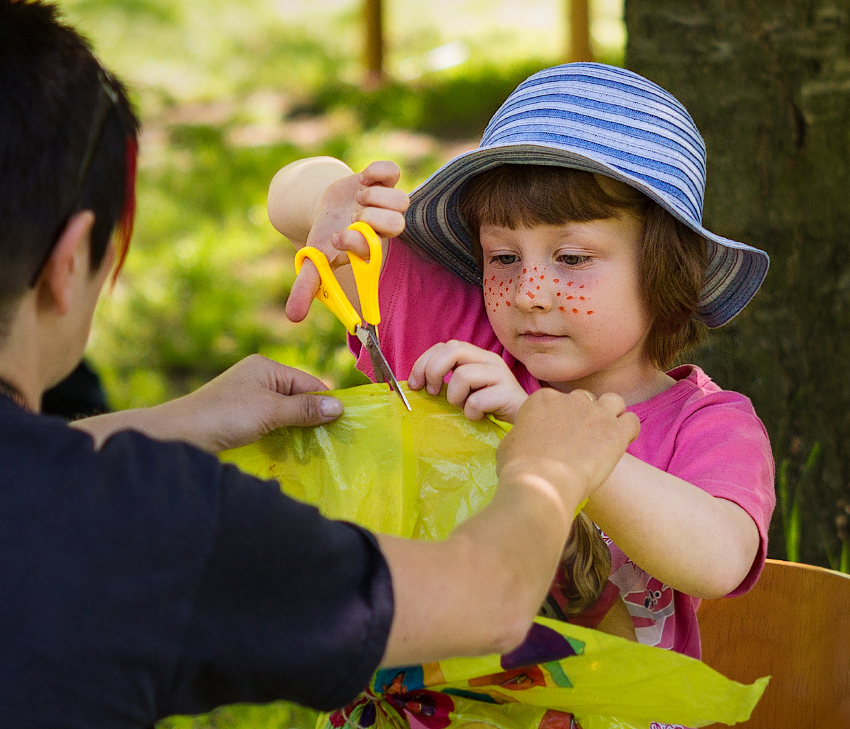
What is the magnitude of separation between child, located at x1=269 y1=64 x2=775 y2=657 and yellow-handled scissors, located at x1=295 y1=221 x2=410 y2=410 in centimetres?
3

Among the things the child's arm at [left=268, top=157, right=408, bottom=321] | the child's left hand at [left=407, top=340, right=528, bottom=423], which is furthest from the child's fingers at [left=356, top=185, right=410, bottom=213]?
the child's left hand at [left=407, top=340, right=528, bottom=423]

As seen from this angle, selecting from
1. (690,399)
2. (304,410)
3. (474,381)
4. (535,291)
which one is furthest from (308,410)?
(690,399)

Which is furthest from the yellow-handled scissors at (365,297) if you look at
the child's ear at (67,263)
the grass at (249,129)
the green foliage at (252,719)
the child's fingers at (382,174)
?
the green foliage at (252,719)

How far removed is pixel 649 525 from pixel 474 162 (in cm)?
59

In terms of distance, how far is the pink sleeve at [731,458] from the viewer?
1.21 metres

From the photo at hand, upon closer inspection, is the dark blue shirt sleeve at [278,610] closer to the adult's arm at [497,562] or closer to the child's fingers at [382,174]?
the adult's arm at [497,562]

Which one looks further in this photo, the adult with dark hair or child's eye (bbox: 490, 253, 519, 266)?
child's eye (bbox: 490, 253, 519, 266)

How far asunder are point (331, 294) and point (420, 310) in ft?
1.04

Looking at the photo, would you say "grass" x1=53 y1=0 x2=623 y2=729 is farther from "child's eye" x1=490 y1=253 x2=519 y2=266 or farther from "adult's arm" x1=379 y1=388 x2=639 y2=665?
"adult's arm" x1=379 y1=388 x2=639 y2=665

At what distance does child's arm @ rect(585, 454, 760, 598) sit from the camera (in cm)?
113

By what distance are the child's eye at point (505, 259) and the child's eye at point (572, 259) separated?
9 centimetres

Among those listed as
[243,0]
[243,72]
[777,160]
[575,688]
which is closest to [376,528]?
[575,688]

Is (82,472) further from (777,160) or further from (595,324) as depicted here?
(777,160)

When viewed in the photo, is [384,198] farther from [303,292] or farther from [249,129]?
[249,129]
